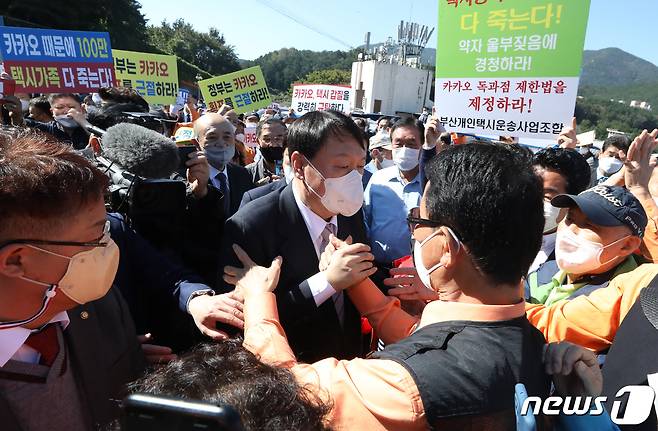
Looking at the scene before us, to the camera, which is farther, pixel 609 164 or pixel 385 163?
pixel 609 164

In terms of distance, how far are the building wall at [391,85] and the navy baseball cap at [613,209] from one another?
42145 mm

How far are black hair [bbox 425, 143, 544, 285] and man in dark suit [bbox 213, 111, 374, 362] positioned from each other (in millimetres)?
806

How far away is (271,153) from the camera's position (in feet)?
15.0

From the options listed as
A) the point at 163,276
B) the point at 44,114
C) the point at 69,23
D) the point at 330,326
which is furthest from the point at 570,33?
the point at 69,23

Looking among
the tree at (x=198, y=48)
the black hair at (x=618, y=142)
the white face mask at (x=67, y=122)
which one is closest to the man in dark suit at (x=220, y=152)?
the white face mask at (x=67, y=122)

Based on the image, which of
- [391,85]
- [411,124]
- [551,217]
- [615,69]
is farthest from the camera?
[615,69]

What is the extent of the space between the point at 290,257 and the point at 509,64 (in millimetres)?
2823

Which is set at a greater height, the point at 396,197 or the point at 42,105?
the point at 42,105

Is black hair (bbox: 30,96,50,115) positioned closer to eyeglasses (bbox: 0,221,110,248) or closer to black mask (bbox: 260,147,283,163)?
black mask (bbox: 260,147,283,163)

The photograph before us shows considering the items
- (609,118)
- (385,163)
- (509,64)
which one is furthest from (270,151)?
(609,118)

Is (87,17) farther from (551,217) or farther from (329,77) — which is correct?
(329,77)

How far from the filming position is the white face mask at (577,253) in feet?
6.51

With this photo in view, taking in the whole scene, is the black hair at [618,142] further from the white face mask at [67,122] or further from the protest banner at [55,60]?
the protest banner at [55,60]

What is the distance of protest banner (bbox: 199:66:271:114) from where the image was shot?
8219mm
